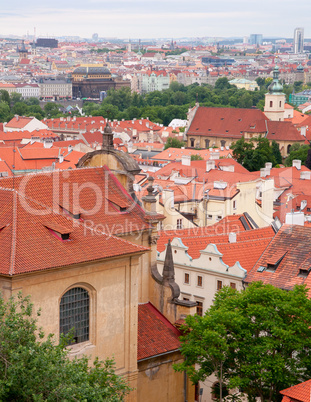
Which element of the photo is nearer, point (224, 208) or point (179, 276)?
point (179, 276)

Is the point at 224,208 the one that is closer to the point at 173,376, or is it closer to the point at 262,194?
the point at 262,194

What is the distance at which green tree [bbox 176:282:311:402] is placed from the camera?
98.5 ft

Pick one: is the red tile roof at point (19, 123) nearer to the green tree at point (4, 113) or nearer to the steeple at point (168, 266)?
the green tree at point (4, 113)

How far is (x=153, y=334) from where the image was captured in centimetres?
3200

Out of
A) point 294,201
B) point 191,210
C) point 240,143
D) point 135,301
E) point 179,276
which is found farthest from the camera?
point 240,143

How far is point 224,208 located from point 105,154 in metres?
32.6

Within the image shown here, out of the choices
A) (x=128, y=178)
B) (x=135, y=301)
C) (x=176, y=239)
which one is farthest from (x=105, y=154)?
(x=176, y=239)

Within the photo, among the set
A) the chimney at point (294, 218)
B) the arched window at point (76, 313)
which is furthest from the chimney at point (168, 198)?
the arched window at point (76, 313)

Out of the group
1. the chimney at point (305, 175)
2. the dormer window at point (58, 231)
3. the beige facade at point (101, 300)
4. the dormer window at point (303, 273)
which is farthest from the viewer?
the chimney at point (305, 175)

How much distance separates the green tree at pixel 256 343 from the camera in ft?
98.5

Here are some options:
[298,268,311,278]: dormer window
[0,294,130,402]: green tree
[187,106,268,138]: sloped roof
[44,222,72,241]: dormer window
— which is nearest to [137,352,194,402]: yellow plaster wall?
[44,222,72,241]: dormer window

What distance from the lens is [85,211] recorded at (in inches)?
1201

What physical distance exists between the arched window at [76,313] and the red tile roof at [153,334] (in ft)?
10.8

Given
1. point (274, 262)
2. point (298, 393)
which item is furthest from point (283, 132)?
point (298, 393)
